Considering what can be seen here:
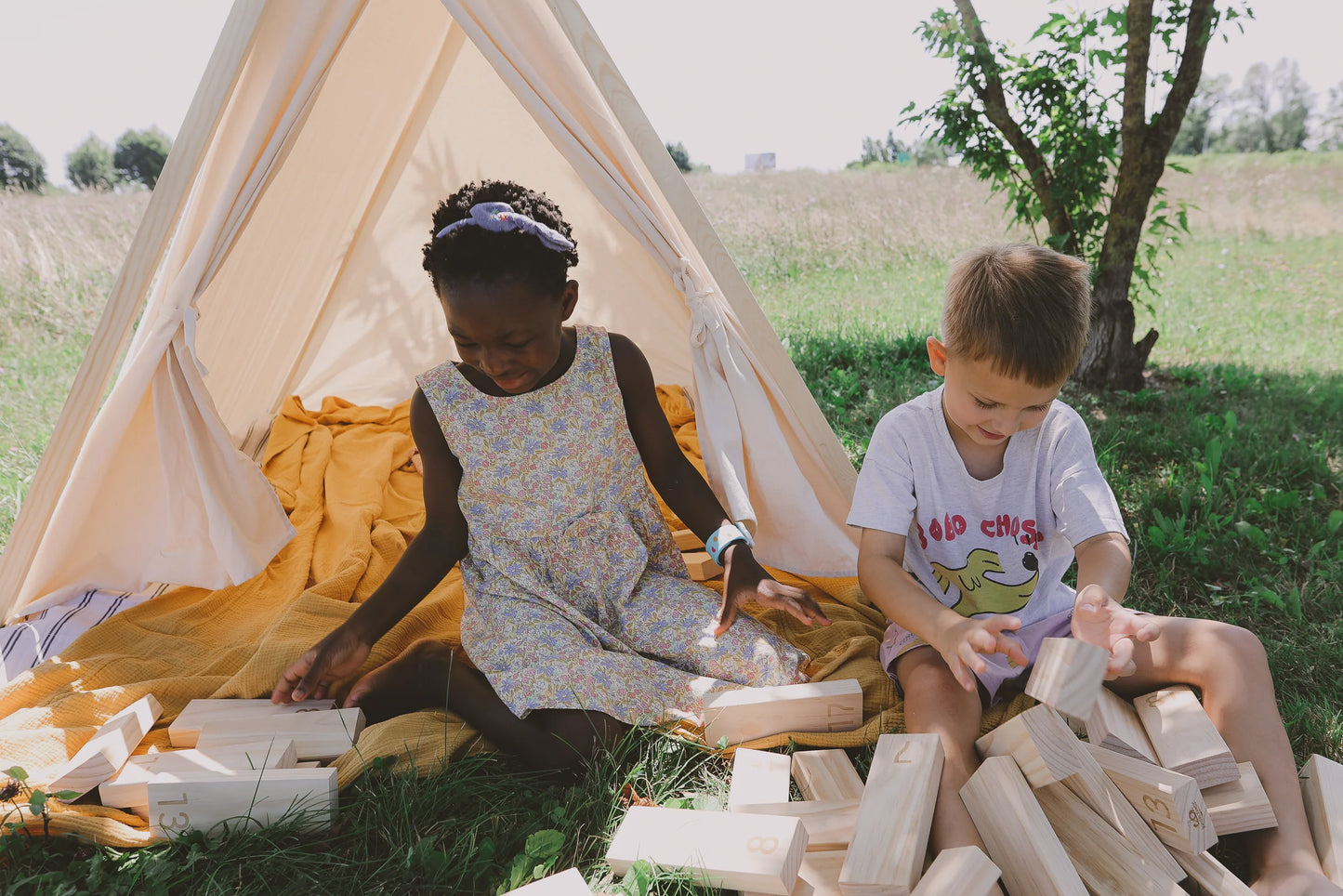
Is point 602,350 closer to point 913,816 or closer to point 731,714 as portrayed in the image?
point 731,714

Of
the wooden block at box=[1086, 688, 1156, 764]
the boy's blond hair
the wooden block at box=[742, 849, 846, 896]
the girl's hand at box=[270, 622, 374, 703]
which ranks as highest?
the boy's blond hair

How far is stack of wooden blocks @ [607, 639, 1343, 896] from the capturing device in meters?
1.47

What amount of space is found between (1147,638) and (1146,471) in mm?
2192

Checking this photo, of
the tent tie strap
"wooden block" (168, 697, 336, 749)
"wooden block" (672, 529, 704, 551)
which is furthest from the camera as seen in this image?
"wooden block" (672, 529, 704, 551)

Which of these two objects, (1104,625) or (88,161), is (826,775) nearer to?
(1104,625)

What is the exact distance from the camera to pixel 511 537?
2.44 m

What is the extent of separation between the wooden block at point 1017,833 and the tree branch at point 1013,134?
3.91 m

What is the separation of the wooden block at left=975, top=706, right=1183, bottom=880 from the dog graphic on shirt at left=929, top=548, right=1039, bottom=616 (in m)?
0.47

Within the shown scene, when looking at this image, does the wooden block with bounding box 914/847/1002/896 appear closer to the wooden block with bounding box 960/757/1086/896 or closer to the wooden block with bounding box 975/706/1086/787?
the wooden block with bounding box 960/757/1086/896

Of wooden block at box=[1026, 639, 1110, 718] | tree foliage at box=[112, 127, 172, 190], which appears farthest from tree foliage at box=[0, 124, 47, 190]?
wooden block at box=[1026, 639, 1110, 718]

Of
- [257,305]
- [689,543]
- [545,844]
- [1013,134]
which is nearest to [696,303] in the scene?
[689,543]

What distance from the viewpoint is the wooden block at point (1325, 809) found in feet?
5.15

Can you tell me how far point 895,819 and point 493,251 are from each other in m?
1.44

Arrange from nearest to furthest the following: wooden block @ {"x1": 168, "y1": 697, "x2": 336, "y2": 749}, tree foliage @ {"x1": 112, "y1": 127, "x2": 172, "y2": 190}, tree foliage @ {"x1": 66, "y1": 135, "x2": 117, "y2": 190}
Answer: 1. wooden block @ {"x1": 168, "y1": 697, "x2": 336, "y2": 749}
2. tree foliage @ {"x1": 66, "y1": 135, "x2": 117, "y2": 190}
3. tree foliage @ {"x1": 112, "y1": 127, "x2": 172, "y2": 190}
